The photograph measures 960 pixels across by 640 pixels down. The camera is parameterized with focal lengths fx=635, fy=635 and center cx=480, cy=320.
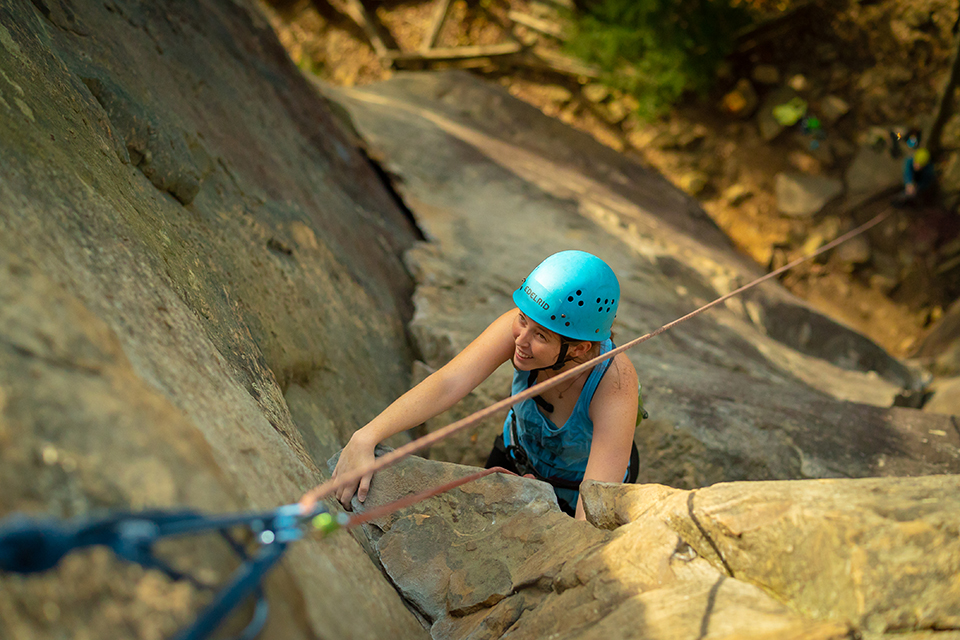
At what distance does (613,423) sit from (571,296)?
405mm

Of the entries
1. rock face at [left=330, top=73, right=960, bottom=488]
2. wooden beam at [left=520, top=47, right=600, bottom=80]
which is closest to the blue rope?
rock face at [left=330, top=73, right=960, bottom=488]

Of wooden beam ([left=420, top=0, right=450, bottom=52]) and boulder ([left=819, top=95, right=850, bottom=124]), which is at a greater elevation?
wooden beam ([left=420, top=0, right=450, bottom=52])

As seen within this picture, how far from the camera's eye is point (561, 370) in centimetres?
208

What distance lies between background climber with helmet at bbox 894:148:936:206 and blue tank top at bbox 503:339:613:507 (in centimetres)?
706

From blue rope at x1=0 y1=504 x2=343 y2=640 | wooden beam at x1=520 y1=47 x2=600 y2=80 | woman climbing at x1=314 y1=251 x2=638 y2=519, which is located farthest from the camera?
wooden beam at x1=520 y1=47 x2=600 y2=80

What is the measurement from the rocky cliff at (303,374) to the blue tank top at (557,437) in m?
0.32

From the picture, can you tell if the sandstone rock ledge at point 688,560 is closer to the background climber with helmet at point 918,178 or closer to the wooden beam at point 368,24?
the background climber with helmet at point 918,178

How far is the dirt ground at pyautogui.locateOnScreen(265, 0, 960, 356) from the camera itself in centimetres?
769

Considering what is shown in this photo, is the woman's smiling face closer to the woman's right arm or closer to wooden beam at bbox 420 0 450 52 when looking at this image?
the woman's right arm

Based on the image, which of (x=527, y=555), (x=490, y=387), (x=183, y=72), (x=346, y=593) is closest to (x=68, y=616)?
(x=346, y=593)

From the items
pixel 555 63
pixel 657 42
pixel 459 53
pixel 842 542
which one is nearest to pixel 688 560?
pixel 842 542

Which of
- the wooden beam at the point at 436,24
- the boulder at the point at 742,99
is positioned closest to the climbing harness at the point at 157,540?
the boulder at the point at 742,99

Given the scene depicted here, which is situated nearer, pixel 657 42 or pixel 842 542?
pixel 842 542

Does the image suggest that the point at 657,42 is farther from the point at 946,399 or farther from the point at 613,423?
the point at 613,423
